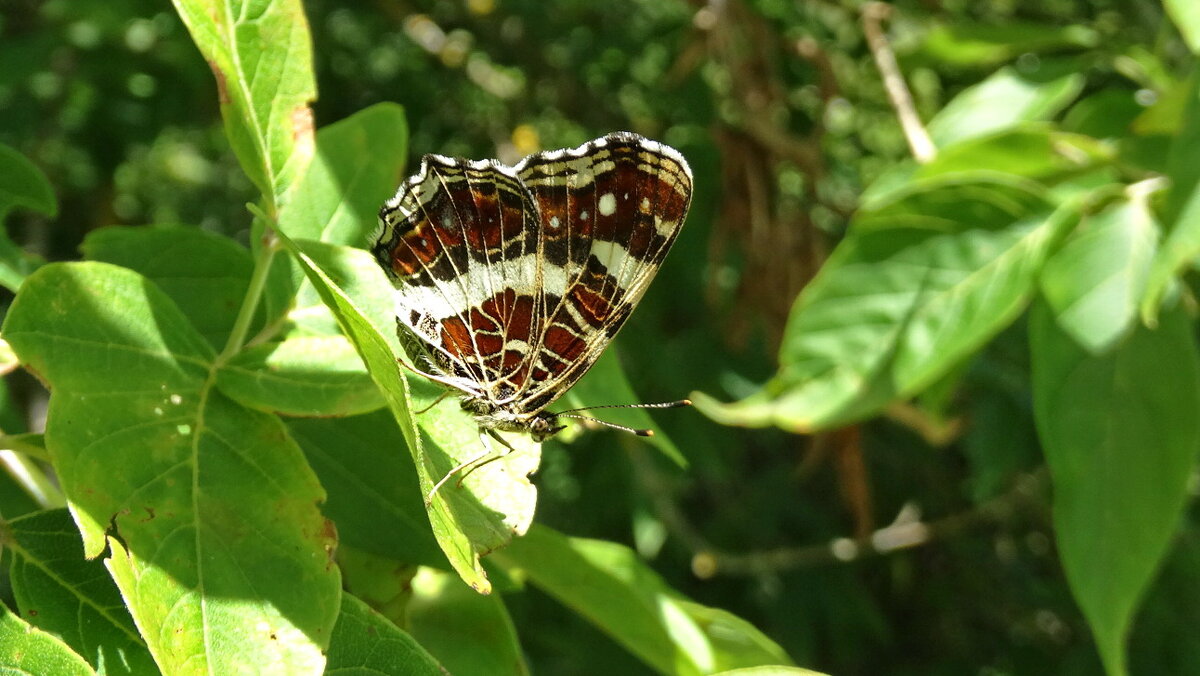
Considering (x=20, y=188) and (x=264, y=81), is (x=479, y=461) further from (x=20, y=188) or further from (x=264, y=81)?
A: (x=20, y=188)


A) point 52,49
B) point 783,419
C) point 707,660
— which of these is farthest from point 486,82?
point 707,660

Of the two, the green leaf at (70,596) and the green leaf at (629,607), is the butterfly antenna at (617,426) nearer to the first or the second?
the green leaf at (629,607)

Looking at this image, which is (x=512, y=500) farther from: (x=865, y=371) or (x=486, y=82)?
(x=486, y=82)

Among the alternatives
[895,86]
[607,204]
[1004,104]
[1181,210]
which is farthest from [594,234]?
[895,86]

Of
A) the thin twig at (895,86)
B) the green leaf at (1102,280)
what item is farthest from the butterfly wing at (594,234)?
the thin twig at (895,86)

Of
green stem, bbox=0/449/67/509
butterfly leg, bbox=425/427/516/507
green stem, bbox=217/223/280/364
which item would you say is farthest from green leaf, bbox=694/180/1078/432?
green stem, bbox=0/449/67/509

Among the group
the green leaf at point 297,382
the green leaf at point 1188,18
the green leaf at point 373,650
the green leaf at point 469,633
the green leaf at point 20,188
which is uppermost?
the green leaf at point 1188,18
